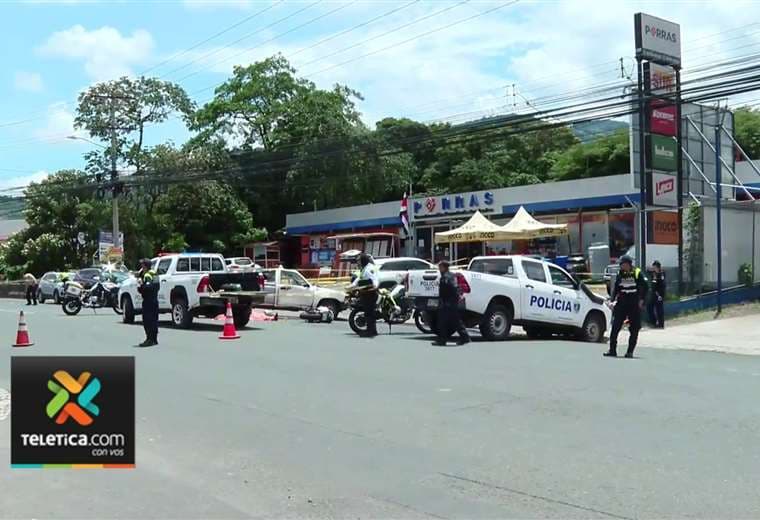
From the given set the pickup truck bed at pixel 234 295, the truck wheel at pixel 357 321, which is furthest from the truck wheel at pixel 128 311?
the truck wheel at pixel 357 321

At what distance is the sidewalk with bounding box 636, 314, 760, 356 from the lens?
16797 millimetres

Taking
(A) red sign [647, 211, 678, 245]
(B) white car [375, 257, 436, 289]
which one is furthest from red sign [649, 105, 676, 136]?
(B) white car [375, 257, 436, 289]

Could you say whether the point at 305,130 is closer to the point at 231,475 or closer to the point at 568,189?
the point at 568,189

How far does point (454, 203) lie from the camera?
4241cm

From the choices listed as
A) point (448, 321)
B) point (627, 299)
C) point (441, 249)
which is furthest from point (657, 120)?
point (441, 249)

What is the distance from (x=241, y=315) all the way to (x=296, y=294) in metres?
4.64

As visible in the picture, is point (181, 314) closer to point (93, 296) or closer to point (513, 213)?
point (93, 296)

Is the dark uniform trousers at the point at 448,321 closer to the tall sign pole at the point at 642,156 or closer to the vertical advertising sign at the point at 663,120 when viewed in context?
the tall sign pole at the point at 642,156

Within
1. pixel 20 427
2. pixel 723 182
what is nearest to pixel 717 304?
Result: pixel 723 182

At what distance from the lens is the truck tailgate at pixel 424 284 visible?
17.0 meters

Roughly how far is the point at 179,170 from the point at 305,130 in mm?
9030

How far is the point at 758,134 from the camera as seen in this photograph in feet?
161

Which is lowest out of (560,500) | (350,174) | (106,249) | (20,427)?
(560,500)

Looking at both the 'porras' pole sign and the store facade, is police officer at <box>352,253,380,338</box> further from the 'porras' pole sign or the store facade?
the store facade
